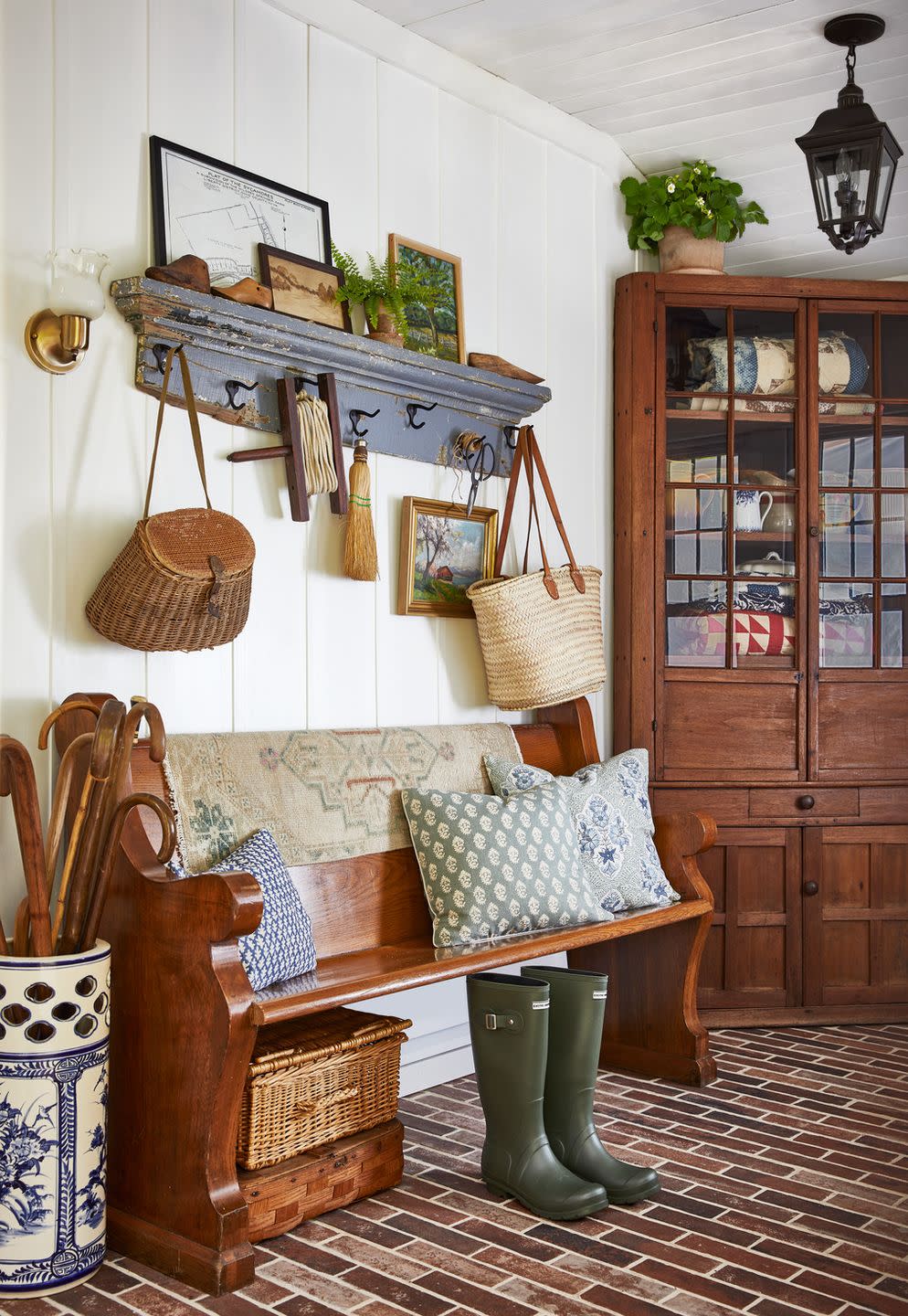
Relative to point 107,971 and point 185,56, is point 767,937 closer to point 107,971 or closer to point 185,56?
point 107,971

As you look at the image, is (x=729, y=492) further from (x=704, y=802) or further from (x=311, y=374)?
(x=311, y=374)

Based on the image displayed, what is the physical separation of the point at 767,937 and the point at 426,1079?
4.75ft

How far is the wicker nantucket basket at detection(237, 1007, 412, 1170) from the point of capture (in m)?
2.60

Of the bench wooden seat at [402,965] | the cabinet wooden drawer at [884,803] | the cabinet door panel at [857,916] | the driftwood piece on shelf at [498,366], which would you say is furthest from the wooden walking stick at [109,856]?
the cabinet wooden drawer at [884,803]

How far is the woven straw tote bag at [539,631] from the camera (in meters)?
3.74

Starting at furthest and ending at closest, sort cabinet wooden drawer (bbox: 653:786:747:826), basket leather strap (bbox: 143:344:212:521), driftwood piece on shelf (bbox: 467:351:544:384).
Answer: cabinet wooden drawer (bbox: 653:786:747:826), driftwood piece on shelf (bbox: 467:351:544:384), basket leather strap (bbox: 143:344:212:521)

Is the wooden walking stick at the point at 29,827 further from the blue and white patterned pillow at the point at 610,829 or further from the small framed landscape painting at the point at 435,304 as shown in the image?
the small framed landscape painting at the point at 435,304

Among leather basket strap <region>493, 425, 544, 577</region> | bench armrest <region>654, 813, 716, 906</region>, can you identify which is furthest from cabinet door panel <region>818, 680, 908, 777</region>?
leather basket strap <region>493, 425, 544, 577</region>

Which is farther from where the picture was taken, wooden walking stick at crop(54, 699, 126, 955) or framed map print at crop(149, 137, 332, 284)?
framed map print at crop(149, 137, 332, 284)

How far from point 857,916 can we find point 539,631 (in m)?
1.71

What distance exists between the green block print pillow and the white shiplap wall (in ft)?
1.36

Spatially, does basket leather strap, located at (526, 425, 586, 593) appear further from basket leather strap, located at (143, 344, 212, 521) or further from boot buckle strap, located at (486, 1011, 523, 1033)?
boot buckle strap, located at (486, 1011, 523, 1033)

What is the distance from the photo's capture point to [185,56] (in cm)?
309

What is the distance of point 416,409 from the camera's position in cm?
369
